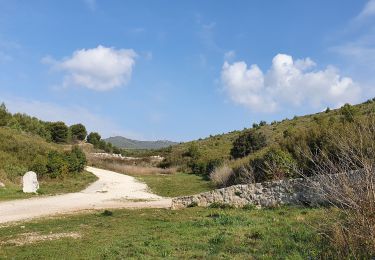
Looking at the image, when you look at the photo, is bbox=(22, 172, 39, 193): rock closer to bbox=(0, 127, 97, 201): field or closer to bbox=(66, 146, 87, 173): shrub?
bbox=(0, 127, 97, 201): field

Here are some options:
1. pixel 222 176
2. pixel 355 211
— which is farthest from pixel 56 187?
pixel 355 211

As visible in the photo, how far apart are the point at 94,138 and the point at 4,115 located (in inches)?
922

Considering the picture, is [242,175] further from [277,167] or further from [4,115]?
[4,115]

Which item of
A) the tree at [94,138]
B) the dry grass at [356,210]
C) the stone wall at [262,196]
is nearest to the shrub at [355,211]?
the dry grass at [356,210]

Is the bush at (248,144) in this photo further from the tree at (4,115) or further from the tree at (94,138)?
the tree at (94,138)

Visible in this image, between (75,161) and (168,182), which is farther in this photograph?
(75,161)

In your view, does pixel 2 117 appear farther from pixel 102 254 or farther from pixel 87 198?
pixel 102 254

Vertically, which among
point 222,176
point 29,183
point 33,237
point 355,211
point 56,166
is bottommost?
point 33,237

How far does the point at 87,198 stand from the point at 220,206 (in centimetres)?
811

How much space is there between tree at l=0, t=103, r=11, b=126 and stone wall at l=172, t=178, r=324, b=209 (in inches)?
1501

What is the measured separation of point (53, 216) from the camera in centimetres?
1581

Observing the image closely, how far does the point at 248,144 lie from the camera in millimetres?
42375

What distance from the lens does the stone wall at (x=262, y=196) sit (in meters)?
16.4

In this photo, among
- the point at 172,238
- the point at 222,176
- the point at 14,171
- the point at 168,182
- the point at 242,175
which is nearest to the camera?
the point at 172,238
